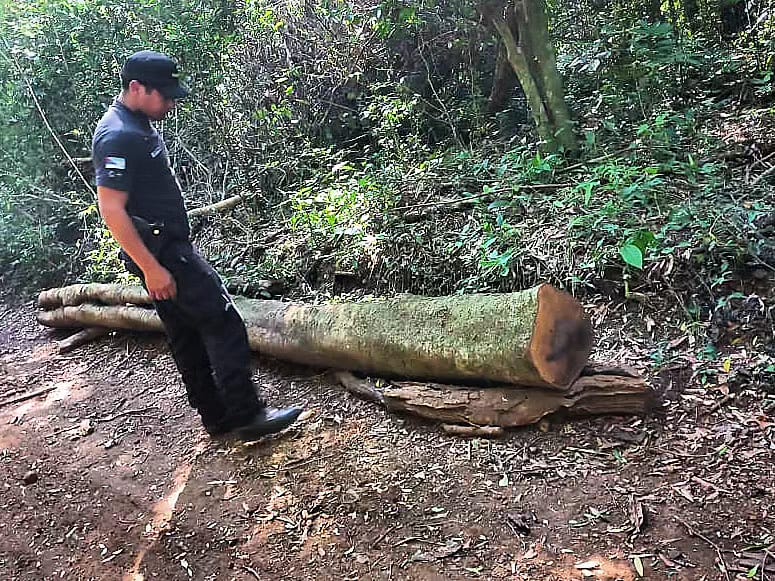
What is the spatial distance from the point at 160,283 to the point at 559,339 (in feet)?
6.77

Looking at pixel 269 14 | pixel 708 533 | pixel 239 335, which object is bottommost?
pixel 708 533

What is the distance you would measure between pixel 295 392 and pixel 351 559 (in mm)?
1590

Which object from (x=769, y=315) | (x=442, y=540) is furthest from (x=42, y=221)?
(x=769, y=315)

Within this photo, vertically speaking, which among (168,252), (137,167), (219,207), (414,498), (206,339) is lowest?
(414,498)

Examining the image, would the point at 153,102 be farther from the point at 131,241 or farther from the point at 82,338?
the point at 82,338

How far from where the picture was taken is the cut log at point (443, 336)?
9.78 ft

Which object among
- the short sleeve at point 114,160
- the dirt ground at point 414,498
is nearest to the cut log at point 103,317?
the dirt ground at point 414,498

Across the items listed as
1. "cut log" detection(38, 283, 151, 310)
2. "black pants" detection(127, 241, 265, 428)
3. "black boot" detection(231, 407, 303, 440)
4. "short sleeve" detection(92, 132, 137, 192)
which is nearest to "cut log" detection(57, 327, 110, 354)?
"cut log" detection(38, 283, 151, 310)

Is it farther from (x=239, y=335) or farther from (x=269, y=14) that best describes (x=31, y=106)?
(x=239, y=335)

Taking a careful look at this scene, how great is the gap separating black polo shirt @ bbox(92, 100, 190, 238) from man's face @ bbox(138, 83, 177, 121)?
42 millimetres

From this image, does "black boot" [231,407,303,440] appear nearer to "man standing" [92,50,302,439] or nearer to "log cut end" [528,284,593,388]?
"man standing" [92,50,302,439]

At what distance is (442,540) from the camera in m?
2.53

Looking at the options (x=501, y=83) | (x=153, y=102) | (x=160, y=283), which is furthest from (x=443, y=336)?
(x=501, y=83)

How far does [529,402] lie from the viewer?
9.96 feet
